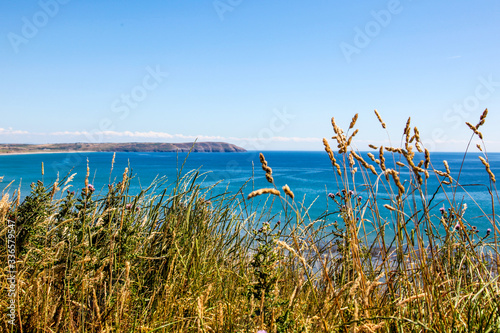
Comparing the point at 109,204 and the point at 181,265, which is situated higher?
the point at 109,204

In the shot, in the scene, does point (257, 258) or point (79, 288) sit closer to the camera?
point (257, 258)

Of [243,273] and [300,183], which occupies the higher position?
[243,273]

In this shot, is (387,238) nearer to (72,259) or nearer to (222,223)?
(222,223)

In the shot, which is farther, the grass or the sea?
the sea

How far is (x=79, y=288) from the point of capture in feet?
6.32

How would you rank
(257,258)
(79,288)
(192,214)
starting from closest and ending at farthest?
(257,258), (79,288), (192,214)

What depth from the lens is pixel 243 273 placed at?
246cm

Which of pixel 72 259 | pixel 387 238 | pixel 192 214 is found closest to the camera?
pixel 72 259

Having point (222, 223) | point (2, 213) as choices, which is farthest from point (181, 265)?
point (2, 213)

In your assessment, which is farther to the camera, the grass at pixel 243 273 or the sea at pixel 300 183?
the sea at pixel 300 183

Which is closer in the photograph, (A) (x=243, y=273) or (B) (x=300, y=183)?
(A) (x=243, y=273)

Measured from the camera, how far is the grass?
1430 millimetres

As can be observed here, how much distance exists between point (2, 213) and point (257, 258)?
239 centimetres

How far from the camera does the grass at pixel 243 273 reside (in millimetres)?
1430
